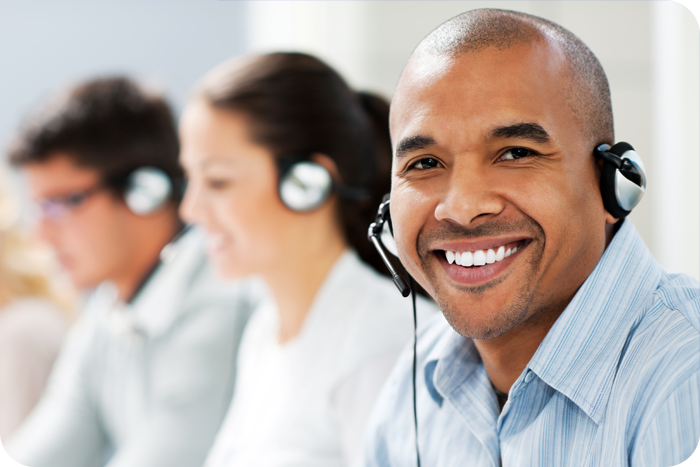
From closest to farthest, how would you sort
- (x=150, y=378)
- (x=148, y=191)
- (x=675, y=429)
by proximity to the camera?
1. (x=675, y=429)
2. (x=150, y=378)
3. (x=148, y=191)

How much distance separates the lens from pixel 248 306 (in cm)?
164

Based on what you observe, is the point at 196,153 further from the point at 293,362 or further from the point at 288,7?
the point at 288,7

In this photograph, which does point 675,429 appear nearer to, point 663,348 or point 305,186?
point 663,348

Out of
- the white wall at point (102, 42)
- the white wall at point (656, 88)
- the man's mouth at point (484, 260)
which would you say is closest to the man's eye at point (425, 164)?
the man's mouth at point (484, 260)

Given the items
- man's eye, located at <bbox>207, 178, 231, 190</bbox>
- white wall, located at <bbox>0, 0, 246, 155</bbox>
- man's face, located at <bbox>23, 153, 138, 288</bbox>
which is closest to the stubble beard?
man's eye, located at <bbox>207, 178, 231, 190</bbox>

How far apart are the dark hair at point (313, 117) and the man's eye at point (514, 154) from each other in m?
0.64

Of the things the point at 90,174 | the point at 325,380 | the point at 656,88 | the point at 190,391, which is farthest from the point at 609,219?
the point at 90,174

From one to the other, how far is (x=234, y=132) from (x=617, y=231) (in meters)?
0.84

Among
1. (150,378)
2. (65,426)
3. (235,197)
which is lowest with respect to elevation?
(65,426)

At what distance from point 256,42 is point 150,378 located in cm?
123

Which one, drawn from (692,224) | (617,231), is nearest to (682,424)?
(617,231)

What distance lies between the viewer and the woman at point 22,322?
1739 millimetres

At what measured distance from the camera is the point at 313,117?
4.34 ft

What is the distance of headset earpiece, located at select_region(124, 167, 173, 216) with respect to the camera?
1616mm
